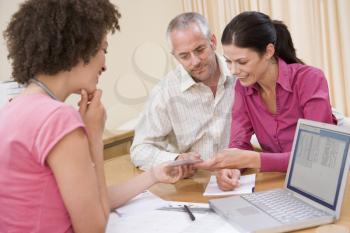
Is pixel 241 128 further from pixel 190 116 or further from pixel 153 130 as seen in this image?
pixel 153 130

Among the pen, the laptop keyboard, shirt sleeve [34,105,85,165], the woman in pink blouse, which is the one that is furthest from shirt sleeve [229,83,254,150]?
shirt sleeve [34,105,85,165]

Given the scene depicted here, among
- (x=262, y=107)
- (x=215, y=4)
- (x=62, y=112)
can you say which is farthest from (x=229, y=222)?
(x=215, y=4)

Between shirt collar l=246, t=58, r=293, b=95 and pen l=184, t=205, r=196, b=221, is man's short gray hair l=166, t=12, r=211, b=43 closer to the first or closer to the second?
shirt collar l=246, t=58, r=293, b=95

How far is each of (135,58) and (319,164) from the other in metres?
2.49

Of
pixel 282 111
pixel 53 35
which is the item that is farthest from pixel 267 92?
pixel 53 35

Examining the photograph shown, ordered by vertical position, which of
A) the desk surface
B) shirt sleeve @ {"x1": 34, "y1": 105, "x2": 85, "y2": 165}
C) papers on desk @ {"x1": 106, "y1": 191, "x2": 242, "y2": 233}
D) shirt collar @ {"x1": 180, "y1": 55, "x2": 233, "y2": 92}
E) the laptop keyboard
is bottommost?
the desk surface

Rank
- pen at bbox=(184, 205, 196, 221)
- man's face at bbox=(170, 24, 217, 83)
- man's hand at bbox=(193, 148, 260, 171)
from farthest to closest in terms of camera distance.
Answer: man's face at bbox=(170, 24, 217, 83) → man's hand at bbox=(193, 148, 260, 171) → pen at bbox=(184, 205, 196, 221)

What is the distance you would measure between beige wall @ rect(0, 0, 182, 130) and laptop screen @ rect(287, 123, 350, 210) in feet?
7.51

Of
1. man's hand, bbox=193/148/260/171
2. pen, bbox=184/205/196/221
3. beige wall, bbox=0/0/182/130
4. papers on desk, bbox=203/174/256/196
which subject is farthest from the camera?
beige wall, bbox=0/0/182/130

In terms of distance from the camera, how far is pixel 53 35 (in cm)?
104

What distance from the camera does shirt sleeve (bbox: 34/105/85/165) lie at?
94cm

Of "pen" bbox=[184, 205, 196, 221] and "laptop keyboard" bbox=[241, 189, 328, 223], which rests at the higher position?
"laptop keyboard" bbox=[241, 189, 328, 223]

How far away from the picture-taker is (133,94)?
3457 millimetres

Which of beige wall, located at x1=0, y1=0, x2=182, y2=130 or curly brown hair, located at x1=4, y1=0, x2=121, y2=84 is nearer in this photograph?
curly brown hair, located at x1=4, y1=0, x2=121, y2=84
